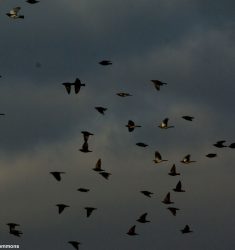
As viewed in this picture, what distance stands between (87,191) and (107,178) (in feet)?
11.0

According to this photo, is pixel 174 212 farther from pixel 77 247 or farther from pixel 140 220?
pixel 77 247

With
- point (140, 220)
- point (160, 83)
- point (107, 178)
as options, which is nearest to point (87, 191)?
point (107, 178)

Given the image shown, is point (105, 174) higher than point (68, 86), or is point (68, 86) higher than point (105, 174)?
point (68, 86)

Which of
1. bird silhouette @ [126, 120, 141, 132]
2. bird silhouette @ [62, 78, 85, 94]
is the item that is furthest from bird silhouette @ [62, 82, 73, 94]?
bird silhouette @ [126, 120, 141, 132]

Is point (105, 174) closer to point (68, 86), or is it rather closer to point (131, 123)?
point (131, 123)

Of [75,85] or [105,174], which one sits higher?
[75,85]

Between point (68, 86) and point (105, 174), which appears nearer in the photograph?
point (68, 86)

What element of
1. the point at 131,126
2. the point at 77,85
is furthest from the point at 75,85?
the point at 131,126

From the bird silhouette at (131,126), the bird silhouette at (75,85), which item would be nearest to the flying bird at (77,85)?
the bird silhouette at (75,85)

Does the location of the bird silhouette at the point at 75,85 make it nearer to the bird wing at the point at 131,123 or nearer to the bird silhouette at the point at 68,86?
the bird silhouette at the point at 68,86

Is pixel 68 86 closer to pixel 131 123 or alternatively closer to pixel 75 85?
pixel 75 85

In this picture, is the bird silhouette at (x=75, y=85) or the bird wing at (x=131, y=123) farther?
the bird wing at (x=131, y=123)

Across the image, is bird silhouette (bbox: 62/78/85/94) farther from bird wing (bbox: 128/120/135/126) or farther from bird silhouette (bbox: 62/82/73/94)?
bird wing (bbox: 128/120/135/126)

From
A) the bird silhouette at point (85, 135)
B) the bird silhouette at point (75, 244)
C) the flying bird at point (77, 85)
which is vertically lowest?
the bird silhouette at point (75, 244)
